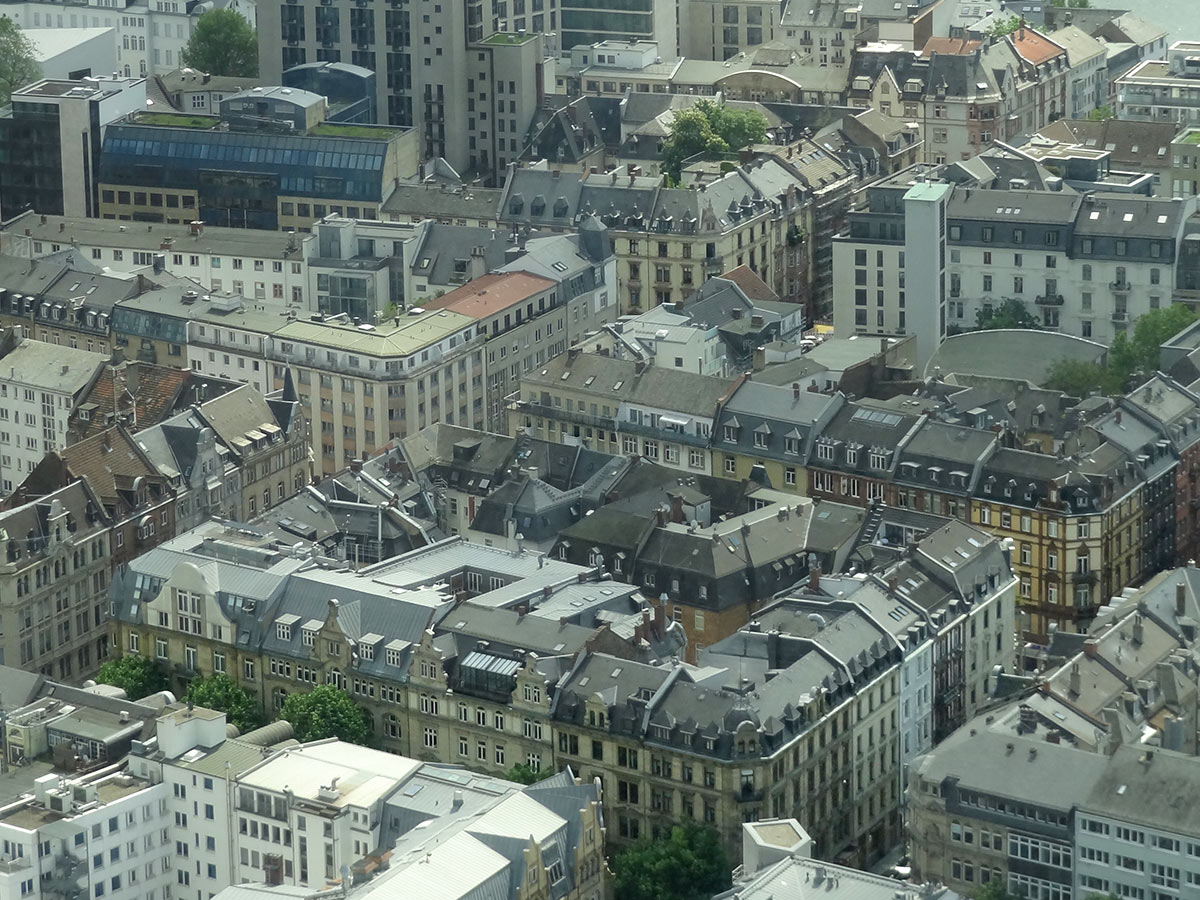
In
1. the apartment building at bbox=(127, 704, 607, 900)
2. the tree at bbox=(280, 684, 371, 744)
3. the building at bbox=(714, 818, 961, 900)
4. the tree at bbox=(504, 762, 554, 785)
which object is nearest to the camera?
the building at bbox=(714, 818, 961, 900)

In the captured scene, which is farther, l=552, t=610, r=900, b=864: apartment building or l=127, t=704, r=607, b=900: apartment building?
l=552, t=610, r=900, b=864: apartment building

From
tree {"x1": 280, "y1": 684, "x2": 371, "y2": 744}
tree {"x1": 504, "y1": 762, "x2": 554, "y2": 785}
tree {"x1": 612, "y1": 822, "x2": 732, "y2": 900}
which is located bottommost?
tree {"x1": 612, "y1": 822, "x2": 732, "y2": 900}

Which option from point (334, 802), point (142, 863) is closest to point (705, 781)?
point (334, 802)

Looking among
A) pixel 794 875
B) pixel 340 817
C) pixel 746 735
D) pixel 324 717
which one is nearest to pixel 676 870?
pixel 746 735

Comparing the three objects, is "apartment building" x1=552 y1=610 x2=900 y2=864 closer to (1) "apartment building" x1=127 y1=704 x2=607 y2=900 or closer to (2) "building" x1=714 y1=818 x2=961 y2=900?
(1) "apartment building" x1=127 y1=704 x2=607 y2=900

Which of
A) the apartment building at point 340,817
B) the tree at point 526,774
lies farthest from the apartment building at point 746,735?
the apartment building at point 340,817

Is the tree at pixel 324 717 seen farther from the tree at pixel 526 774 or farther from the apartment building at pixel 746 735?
the apartment building at pixel 746 735

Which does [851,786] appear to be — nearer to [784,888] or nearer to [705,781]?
[705,781]

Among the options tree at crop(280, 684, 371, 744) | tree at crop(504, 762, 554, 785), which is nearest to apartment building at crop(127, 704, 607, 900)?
tree at crop(280, 684, 371, 744)
